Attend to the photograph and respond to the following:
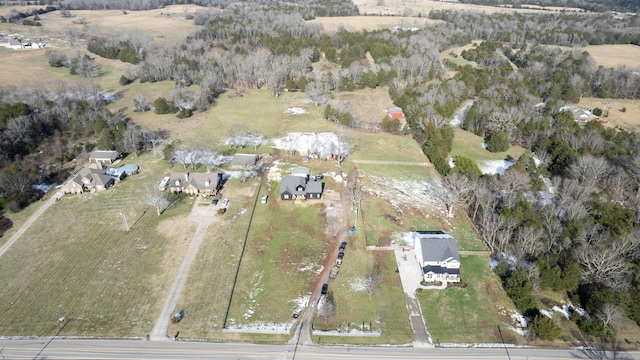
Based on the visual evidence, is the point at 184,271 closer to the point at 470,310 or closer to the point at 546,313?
the point at 470,310

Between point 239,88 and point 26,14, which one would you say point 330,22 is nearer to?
point 239,88

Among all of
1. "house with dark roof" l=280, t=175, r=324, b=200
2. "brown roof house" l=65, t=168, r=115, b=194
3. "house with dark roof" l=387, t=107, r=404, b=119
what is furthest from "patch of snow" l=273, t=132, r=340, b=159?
"brown roof house" l=65, t=168, r=115, b=194

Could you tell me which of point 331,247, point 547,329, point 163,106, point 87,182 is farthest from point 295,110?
point 547,329

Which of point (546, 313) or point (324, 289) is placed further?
point (324, 289)

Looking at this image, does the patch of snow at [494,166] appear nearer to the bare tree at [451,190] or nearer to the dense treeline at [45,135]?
the bare tree at [451,190]

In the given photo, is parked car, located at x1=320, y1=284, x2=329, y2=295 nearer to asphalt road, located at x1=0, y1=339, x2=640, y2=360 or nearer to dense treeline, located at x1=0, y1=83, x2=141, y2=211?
asphalt road, located at x1=0, y1=339, x2=640, y2=360
